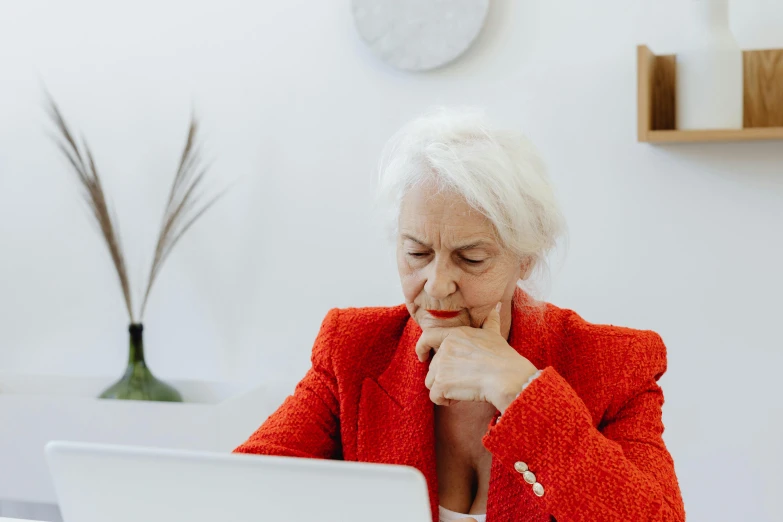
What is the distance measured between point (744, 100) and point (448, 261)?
1109mm

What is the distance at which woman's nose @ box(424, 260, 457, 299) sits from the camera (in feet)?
3.97

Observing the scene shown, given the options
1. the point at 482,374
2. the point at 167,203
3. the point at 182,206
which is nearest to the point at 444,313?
the point at 482,374

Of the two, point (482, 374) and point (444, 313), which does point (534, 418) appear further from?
point (444, 313)

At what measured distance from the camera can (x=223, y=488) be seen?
0.75 metres

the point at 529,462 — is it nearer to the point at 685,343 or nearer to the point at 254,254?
the point at 685,343

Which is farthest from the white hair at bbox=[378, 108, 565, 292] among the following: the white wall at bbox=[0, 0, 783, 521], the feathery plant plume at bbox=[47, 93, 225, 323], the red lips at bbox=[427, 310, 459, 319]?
the feathery plant plume at bbox=[47, 93, 225, 323]

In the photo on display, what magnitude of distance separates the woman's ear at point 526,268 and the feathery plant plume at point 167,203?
4.00 ft

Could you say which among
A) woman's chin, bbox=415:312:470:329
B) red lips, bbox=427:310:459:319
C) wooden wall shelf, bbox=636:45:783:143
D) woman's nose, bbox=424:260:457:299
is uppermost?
wooden wall shelf, bbox=636:45:783:143

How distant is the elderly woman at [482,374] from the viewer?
109 cm

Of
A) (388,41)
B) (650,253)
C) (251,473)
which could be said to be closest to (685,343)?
(650,253)

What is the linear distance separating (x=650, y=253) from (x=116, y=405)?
1376mm

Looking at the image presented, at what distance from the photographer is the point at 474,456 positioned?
1.32 metres

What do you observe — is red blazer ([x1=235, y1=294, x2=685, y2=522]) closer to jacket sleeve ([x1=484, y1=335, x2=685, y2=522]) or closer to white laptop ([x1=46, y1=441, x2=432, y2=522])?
jacket sleeve ([x1=484, y1=335, x2=685, y2=522])

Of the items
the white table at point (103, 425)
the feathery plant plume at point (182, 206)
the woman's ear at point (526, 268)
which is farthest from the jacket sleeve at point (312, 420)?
the feathery plant plume at point (182, 206)
